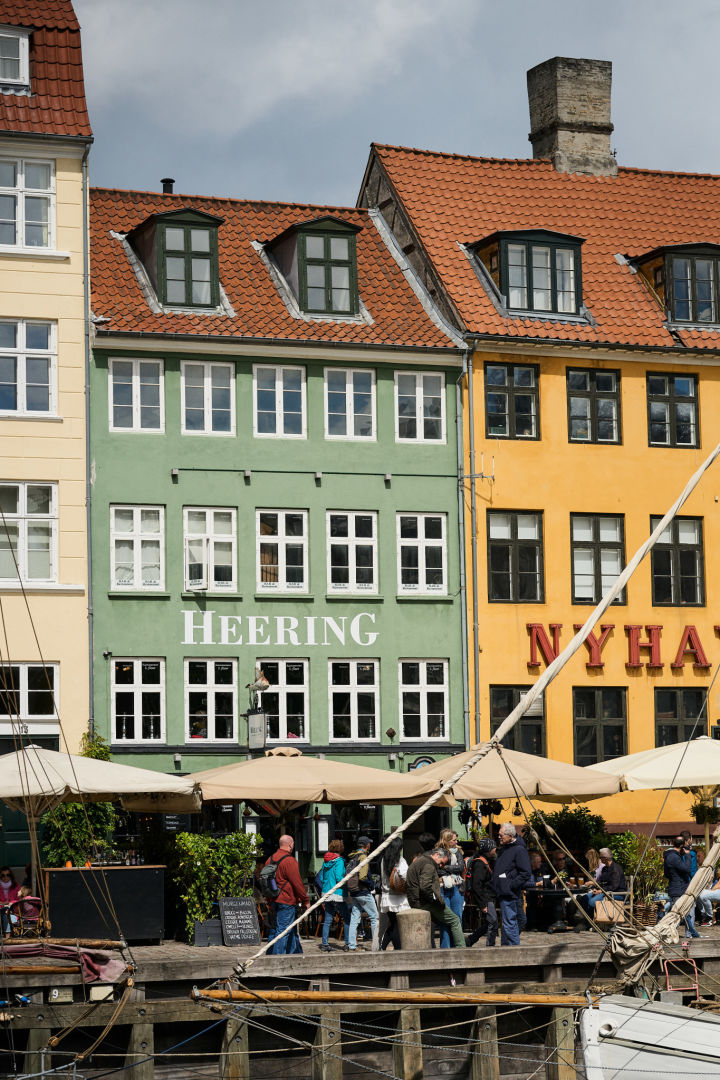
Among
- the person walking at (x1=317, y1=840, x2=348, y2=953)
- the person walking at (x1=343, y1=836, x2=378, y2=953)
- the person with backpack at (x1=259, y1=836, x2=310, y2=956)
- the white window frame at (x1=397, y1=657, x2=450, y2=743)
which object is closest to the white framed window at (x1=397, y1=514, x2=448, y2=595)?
the white window frame at (x1=397, y1=657, x2=450, y2=743)

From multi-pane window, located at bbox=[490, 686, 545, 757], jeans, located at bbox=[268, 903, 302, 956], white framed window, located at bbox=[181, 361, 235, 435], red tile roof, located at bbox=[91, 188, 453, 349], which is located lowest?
jeans, located at bbox=[268, 903, 302, 956]

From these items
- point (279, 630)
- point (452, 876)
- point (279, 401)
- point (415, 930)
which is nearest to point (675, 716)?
point (279, 630)

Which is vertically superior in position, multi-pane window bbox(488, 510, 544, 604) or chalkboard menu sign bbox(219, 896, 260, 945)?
multi-pane window bbox(488, 510, 544, 604)

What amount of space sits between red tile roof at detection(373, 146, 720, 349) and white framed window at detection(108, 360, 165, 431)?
654 centimetres

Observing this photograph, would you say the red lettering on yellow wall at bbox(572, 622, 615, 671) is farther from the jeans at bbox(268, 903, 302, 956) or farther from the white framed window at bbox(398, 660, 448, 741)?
the jeans at bbox(268, 903, 302, 956)

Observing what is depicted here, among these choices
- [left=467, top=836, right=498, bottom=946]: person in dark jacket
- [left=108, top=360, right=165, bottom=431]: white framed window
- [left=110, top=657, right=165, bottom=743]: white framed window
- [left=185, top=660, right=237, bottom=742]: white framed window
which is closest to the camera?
[left=467, top=836, right=498, bottom=946]: person in dark jacket

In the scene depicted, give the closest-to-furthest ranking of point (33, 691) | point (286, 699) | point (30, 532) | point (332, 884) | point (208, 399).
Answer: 1. point (332, 884)
2. point (33, 691)
3. point (30, 532)
4. point (286, 699)
5. point (208, 399)

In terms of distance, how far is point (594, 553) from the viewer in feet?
122

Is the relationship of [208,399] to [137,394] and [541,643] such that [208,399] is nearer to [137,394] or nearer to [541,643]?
[137,394]

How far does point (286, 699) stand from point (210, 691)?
1.54 meters

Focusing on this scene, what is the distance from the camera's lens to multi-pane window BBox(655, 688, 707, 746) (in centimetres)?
3675

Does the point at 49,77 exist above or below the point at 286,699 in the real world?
above

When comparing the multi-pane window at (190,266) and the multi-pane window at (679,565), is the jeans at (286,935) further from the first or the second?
the multi-pane window at (679,565)

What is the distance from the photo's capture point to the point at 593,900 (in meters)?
24.7
